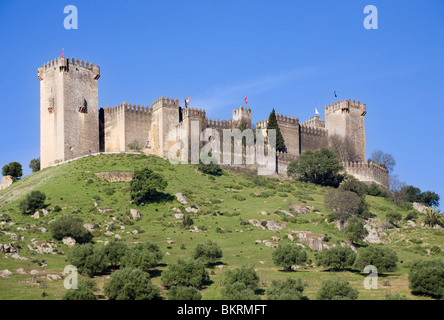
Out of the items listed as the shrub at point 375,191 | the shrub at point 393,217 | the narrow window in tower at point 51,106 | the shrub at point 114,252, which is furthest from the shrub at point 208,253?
the narrow window in tower at point 51,106

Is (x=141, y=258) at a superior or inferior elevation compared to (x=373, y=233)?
inferior

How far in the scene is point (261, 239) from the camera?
2226 inches

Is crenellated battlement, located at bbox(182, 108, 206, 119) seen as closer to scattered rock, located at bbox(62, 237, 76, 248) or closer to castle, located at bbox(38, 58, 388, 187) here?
castle, located at bbox(38, 58, 388, 187)

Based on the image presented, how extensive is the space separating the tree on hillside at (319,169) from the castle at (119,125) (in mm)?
2721

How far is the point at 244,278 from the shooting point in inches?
1704

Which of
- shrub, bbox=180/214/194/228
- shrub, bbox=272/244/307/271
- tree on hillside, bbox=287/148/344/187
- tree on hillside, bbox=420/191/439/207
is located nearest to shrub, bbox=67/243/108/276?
shrub, bbox=272/244/307/271

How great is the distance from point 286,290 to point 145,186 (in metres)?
26.4

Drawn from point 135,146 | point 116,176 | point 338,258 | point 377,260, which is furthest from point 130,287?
point 135,146

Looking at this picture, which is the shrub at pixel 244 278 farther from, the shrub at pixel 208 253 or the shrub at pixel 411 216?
the shrub at pixel 411 216

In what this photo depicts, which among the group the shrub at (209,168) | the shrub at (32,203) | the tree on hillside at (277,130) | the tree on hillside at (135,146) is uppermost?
the tree on hillside at (277,130)

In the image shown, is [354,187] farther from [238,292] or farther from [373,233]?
[238,292]

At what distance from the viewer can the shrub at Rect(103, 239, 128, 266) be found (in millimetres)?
47781

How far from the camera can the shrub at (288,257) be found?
161ft
